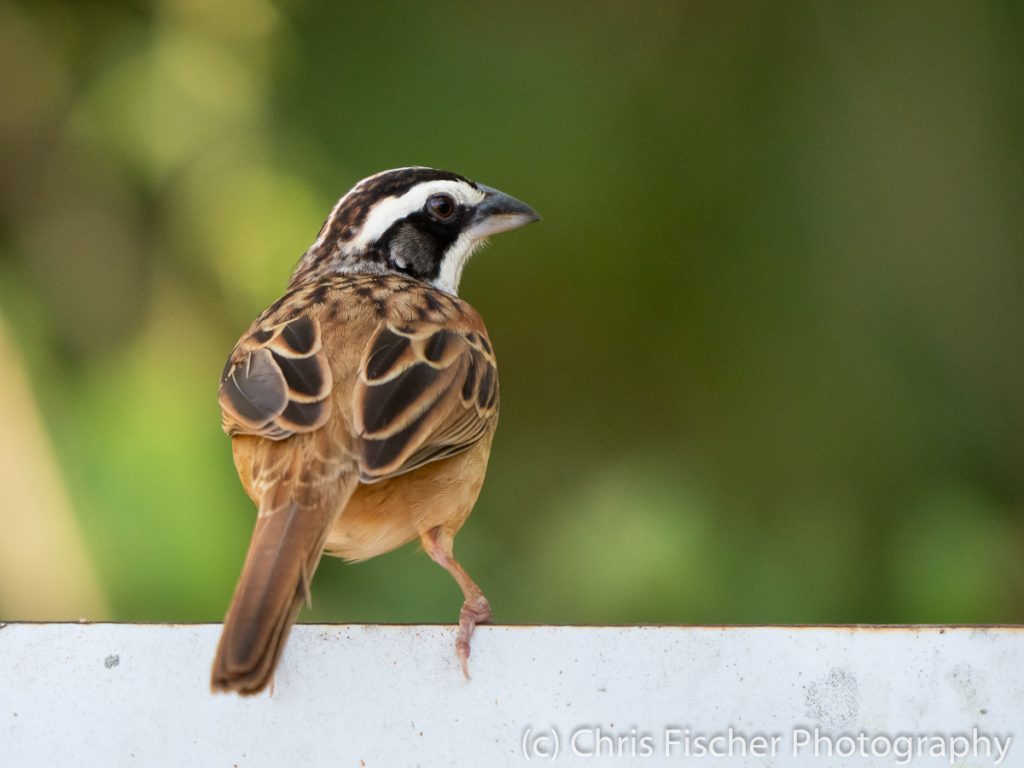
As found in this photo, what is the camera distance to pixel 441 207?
4953mm

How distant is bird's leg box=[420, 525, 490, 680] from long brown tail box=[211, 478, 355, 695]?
340 millimetres

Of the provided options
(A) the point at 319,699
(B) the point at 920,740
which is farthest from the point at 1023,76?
(A) the point at 319,699

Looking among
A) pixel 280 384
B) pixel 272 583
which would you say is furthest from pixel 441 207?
pixel 272 583

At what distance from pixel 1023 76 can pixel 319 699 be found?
4655 mm

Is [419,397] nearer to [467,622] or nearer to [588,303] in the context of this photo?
[467,622]

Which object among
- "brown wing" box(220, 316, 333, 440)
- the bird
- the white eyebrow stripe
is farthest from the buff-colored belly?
the white eyebrow stripe

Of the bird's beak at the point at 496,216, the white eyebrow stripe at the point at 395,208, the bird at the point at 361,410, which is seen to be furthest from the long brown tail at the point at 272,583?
the bird's beak at the point at 496,216

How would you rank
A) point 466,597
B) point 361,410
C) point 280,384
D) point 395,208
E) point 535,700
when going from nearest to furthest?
point 535,700
point 361,410
point 280,384
point 466,597
point 395,208

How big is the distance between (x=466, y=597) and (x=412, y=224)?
1417mm

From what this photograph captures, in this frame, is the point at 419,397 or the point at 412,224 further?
the point at 412,224

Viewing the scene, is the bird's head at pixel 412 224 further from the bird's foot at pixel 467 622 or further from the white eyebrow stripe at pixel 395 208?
the bird's foot at pixel 467 622

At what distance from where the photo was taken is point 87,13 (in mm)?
6207

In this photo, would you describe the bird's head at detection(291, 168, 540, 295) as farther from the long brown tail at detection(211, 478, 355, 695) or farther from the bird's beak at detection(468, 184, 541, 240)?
the long brown tail at detection(211, 478, 355, 695)

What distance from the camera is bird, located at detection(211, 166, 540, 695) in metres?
3.18
